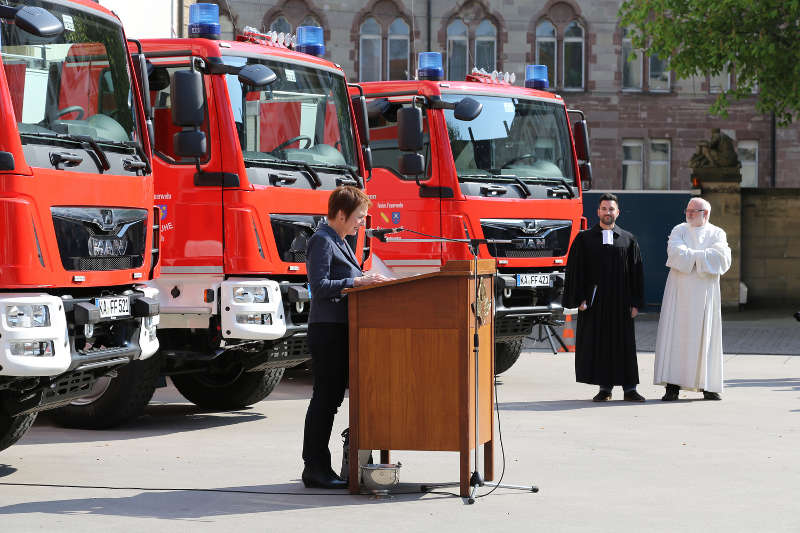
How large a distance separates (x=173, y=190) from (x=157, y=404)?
2864 millimetres

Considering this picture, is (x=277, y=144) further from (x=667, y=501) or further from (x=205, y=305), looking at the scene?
(x=667, y=501)

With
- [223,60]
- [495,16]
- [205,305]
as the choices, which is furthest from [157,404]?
[495,16]

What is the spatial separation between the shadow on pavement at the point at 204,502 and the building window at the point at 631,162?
3348 centimetres

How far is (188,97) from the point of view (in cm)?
998

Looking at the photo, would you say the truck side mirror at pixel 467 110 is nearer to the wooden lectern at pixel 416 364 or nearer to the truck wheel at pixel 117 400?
the truck wheel at pixel 117 400

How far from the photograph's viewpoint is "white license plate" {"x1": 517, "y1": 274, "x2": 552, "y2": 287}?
14.0 m

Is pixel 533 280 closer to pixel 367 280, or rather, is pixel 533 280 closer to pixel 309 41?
pixel 309 41

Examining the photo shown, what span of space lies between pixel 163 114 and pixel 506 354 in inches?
A: 232

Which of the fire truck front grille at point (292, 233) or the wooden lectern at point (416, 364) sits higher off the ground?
the fire truck front grille at point (292, 233)

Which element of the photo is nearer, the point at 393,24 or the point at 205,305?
the point at 205,305

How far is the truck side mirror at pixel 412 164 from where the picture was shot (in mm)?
13594

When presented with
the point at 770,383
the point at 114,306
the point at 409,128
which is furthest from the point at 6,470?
the point at 770,383

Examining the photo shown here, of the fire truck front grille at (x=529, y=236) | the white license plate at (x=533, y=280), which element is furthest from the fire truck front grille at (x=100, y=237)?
the white license plate at (x=533, y=280)

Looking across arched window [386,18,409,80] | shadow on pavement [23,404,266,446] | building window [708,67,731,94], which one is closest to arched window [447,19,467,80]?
arched window [386,18,409,80]
